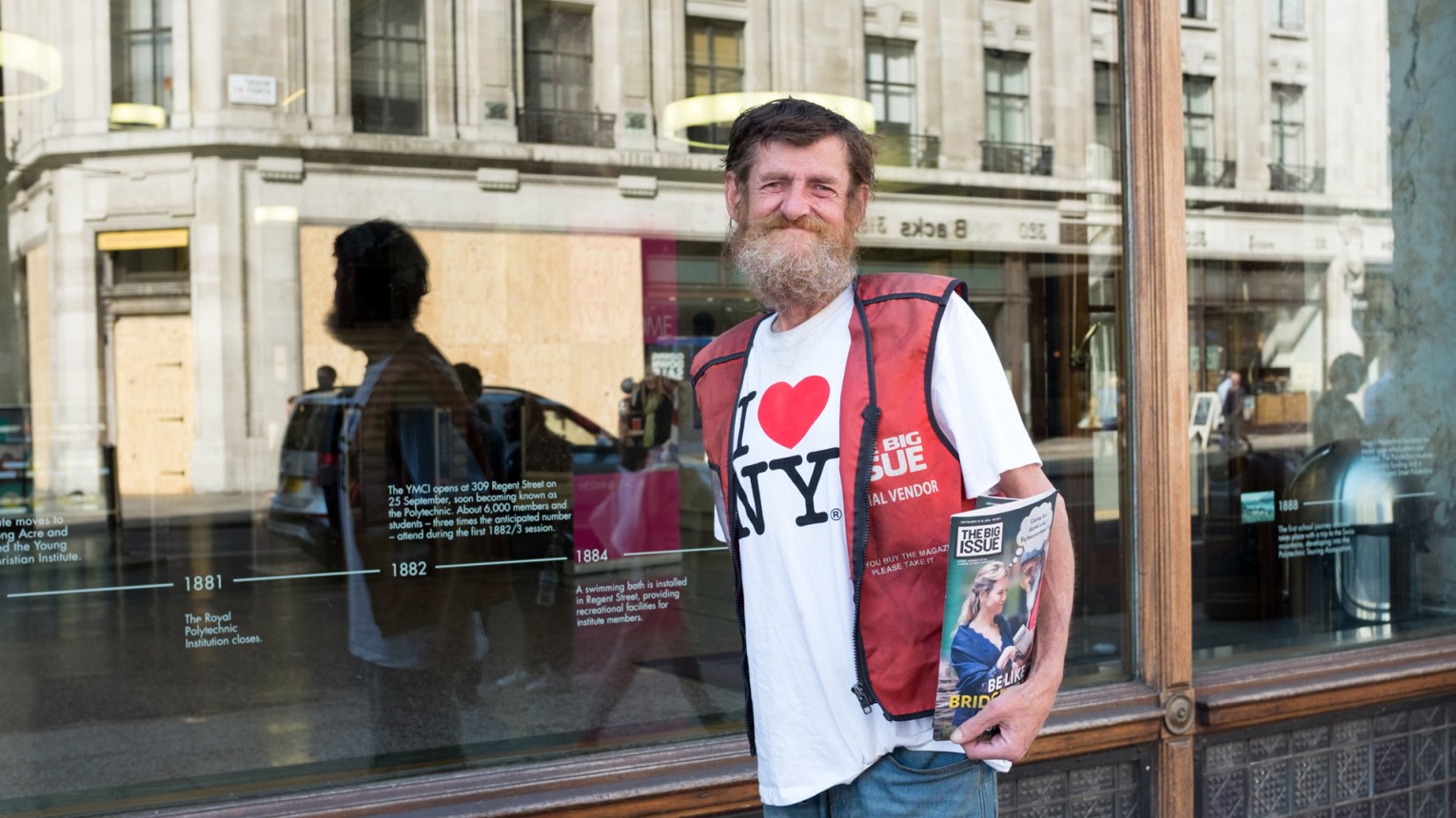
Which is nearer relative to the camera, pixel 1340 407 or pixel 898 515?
pixel 898 515

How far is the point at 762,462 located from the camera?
200 cm

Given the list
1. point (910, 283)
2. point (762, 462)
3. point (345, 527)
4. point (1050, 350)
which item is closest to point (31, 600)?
point (345, 527)

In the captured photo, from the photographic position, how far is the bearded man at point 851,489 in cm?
188

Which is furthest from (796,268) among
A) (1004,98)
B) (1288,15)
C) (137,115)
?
(137,115)

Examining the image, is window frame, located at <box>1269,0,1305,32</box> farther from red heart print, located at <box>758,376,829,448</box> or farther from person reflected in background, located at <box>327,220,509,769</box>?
red heart print, located at <box>758,376,829,448</box>

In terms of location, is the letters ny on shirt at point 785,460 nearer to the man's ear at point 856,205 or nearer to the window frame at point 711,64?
the man's ear at point 856,205

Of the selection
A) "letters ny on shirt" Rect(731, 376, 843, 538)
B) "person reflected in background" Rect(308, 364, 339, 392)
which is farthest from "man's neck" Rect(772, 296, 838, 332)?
"person reflected in background" Rect(308, 364, 339, 392)

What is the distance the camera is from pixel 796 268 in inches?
78.4

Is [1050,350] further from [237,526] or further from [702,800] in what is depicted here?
[237,526]

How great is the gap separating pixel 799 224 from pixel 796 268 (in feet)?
0.23

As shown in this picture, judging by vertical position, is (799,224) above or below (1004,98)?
below

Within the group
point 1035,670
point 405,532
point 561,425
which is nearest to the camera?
point 1035,670

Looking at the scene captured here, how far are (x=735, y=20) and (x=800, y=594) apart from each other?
3616mm

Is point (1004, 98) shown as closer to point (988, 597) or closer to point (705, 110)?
point (705, 110)
